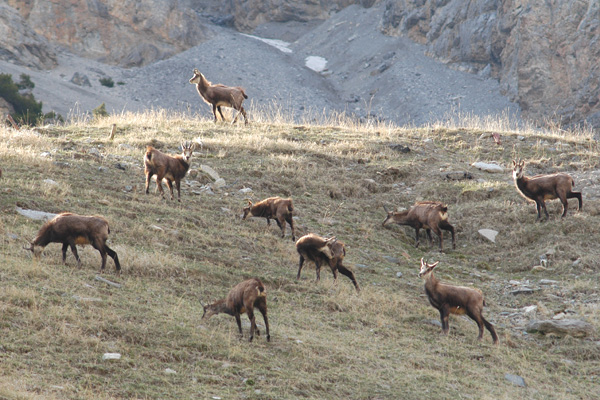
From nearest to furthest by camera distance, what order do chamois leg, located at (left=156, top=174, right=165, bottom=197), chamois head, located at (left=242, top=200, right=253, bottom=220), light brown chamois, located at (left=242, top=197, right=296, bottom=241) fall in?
light brown chamois, located at (left=242, top=197, right=296, bottom=241) < chamois leg, located at (left=156, top=174, right=165, bottom=197) < chamois head, located at (left=242, top=200, right=253, bottom=220)

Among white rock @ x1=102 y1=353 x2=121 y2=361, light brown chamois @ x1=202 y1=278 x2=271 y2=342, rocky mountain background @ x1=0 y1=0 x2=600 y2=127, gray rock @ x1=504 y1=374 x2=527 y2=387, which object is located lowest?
gray rock @ x1=504 y1=374 x2=527 y2=387

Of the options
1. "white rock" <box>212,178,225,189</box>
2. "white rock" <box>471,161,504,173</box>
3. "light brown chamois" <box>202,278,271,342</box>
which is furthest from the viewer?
"white rock" <box>471,161,504,173</box>

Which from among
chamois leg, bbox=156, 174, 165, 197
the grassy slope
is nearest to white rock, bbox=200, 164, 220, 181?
the grassy slope

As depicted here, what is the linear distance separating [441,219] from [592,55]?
4690 centimetres

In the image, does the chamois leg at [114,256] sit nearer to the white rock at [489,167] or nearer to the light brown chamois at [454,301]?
the light brown chamois at [454,301]

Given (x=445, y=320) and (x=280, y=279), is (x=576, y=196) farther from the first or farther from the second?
(x=280, y=279)

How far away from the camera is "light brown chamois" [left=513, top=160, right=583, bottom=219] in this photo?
1385 centimetres

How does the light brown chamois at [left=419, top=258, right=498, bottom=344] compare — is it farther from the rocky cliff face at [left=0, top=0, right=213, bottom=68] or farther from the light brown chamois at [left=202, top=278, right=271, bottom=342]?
the rocky cliff face at [left=0, top=0, right=213, bottom=68]

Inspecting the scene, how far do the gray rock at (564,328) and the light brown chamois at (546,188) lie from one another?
4.74m

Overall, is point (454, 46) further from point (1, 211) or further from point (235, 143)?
point (1, 211)

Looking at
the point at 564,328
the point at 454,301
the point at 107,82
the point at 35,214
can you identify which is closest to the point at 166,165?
the point at 35,214

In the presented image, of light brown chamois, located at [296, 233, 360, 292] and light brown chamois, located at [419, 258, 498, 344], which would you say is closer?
light brown chamois, located at [419, 258, 498, 344]

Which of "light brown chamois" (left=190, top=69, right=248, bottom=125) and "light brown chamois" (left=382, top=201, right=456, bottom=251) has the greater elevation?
"light brown chamois" (left=190, top=69, right=248, bottom=125)

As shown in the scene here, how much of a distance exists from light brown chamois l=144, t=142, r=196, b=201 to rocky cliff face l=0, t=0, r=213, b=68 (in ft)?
186
